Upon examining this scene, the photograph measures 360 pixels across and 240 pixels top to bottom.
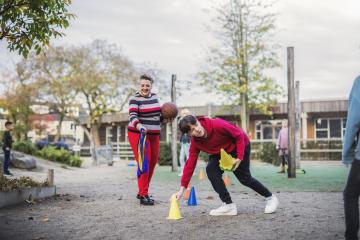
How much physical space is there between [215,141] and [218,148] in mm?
124

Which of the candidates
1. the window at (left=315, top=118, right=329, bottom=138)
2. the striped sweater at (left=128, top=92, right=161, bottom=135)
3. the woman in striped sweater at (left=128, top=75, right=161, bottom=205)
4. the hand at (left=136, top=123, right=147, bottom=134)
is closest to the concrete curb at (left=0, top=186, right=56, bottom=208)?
the woman in striped sweater at (left=128, top=75, right=161, bottom=205)

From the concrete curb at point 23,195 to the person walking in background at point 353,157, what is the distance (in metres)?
5.37

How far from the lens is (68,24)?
7.59 m

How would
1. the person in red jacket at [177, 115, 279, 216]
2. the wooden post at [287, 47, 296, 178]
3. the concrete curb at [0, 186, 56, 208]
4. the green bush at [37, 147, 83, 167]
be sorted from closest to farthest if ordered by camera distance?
1. the person in red jacket at [177, 115, 279, 216]
2. the concrete curb at [0, 186, 56, 208]
3. the wooden post at [287, 47, 296, 178]
4. the green bush at [37, 147, 83, 167]

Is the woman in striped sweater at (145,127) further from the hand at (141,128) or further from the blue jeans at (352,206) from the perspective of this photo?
the blue jeans at (352,206)

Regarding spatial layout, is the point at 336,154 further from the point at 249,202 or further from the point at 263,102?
the point at 249,202

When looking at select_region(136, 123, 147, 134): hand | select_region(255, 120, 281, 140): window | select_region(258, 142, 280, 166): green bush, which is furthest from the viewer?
select_region(255, 120, 281, 140): window

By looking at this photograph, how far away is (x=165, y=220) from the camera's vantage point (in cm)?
572

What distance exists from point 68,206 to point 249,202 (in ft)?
9.89

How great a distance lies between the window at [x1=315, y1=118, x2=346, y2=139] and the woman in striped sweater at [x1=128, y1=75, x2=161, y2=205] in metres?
29.6

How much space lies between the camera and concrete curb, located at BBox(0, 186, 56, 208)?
7.09 meters

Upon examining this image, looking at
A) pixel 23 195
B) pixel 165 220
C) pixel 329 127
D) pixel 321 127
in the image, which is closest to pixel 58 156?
pixel 23 195

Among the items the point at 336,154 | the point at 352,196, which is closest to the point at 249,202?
the point at 352,196

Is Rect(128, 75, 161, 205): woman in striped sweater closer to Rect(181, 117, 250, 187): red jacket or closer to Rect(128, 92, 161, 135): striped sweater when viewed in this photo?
Rect(128, 92, 161, 135): striped sweater
